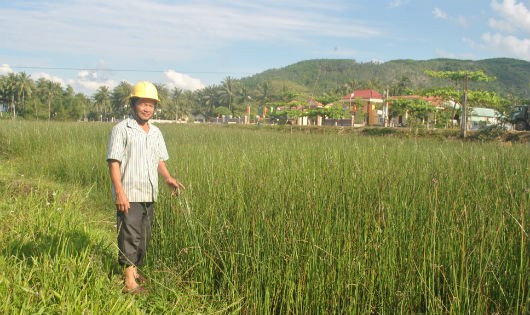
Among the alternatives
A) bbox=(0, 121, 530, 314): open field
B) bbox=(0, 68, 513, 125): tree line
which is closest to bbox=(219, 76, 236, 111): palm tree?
bbox=(0, 68, 513, 125): tree line

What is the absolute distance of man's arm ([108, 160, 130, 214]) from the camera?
2861mm

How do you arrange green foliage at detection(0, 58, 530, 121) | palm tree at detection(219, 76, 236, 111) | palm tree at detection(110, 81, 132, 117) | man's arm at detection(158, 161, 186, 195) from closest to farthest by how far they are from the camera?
man's arm at detection(158, 161, 186, 195)
green foliage at detection(0, 58, 530, 121)
palm tree at detection(110, 81, 132, 117)
palm tree at detection(219, 76, 236, 111)

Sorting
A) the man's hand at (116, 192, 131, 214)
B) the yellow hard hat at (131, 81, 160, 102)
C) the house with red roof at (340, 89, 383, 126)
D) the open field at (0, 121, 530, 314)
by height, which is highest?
the house with red roof at (340, 89, 383, 126)

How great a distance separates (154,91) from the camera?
3045mm

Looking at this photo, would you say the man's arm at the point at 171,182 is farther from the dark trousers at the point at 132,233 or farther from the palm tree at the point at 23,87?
the palm tree at the point at 23,87

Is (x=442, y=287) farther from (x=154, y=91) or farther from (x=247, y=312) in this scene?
(x=154, y=91)

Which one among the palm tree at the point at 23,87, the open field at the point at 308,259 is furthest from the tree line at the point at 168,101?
the open field at the point at 308,259

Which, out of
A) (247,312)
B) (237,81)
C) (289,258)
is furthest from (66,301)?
(237,81)

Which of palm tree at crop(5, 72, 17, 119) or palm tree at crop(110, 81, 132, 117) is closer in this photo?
palm tree at crop(5, 72, 17, 119)

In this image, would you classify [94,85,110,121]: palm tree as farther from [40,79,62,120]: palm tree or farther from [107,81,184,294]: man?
[107,81,184,294]: man

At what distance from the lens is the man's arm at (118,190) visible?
2.86 m

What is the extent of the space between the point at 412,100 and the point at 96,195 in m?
20.5

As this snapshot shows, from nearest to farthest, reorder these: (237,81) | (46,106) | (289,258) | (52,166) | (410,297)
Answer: (410,297), (289,258), (52,166), (46,106), (237,81)

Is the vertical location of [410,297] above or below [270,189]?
below
